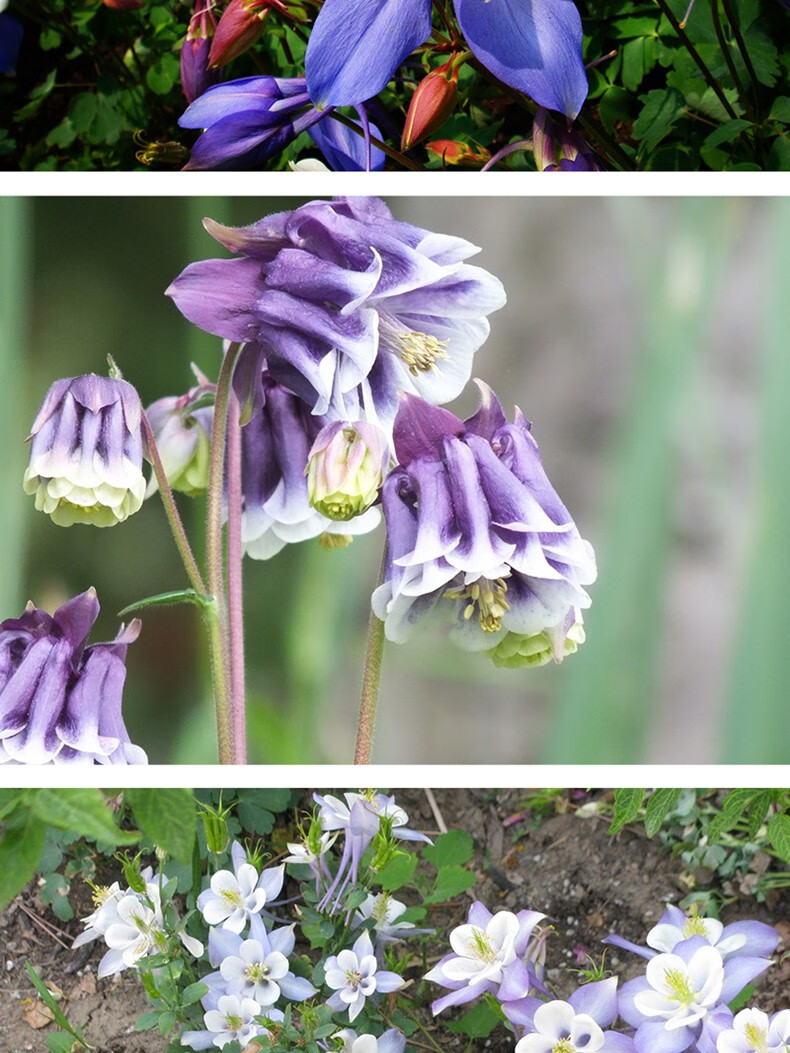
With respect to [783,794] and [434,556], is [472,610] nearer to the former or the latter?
[434,556]

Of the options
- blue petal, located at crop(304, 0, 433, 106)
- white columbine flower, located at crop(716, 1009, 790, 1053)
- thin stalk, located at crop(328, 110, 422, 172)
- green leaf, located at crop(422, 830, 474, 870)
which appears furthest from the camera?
green leaf, located at crop(422, 830, 474, 870)

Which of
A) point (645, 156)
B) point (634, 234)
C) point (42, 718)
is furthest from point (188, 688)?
point (645, 156)

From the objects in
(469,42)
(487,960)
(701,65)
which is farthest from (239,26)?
(487,960)

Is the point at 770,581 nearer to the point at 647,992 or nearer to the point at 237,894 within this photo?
the point at 647,992

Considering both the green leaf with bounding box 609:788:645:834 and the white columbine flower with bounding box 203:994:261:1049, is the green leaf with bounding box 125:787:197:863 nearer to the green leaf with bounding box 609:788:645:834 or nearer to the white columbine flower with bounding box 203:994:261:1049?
the white columbine flower with bounding box 203:994:261:1049

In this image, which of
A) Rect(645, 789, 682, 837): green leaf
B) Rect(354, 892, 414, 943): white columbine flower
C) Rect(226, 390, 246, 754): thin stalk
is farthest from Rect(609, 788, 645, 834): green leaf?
Rect(226, 390, 246, 754): thin stalk

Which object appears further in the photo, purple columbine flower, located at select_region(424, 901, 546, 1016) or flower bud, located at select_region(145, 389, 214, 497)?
purple columbine flower, located at select_region(424, 901, 546, 1016)
